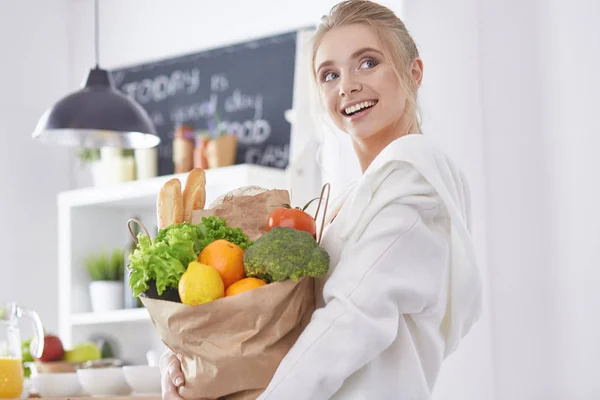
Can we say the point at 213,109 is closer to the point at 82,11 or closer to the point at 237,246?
the point at 82,11

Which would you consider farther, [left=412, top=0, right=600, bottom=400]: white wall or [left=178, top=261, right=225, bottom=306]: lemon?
[left=412, top=0, right=600, bottom=400]: white wall

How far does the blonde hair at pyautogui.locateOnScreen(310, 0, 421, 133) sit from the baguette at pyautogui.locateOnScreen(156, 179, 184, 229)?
0.39m

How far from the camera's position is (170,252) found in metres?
1.27

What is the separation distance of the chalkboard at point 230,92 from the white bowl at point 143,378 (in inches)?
75.9

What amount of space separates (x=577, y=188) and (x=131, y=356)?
9.33 ft

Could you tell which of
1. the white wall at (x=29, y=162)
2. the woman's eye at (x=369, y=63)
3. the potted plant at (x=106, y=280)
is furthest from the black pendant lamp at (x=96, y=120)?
the woman's eye at (x=369, y=63)

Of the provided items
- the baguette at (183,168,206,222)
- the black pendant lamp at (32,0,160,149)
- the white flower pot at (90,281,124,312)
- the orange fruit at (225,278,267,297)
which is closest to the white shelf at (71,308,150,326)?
the white flower pot at (90,281,124,312)

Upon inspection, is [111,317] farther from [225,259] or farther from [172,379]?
[225,259]

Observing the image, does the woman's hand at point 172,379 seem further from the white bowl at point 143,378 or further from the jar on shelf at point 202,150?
the jar on shelf at point 202,150

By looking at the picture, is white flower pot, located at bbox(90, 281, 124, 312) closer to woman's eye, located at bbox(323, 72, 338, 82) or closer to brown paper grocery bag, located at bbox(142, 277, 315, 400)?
woman's eye, located at bbox(323, 72, 338, 82)

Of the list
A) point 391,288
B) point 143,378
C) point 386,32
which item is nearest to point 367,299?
point 391,288

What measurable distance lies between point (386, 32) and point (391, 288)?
48 cm

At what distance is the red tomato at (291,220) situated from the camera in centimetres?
133

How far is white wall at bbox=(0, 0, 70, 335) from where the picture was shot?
4.65 m
